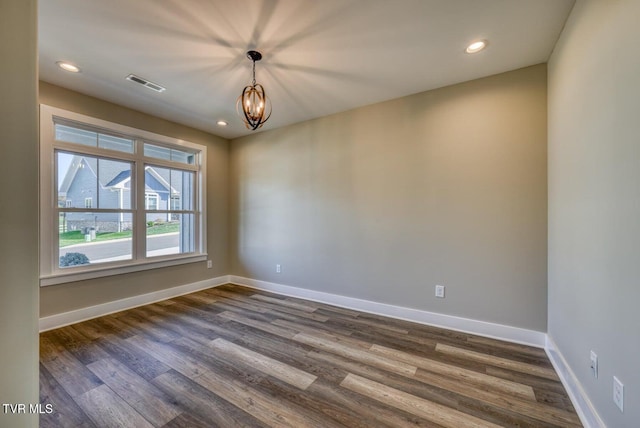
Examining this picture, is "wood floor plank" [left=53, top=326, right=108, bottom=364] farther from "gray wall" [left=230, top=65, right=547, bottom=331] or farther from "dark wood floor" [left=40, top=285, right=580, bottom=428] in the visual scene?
"gray wall" [left=230, top=65, right=547, bottom=331]

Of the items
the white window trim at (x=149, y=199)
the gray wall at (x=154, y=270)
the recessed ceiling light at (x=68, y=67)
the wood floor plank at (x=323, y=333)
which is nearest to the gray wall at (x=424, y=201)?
the wood floor plank at (x=323, y=333)

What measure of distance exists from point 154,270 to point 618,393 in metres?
4.51

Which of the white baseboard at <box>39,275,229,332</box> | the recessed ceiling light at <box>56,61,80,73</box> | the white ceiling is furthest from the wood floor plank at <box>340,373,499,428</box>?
the recessed ceiling light at <box>56,61,80,73</box>

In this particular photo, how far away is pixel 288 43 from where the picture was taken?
209cm

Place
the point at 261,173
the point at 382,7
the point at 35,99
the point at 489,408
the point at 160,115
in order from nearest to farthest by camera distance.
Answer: the point at 35,99 < the point at 489,408 < the point at 382,7 < the point at 160,115 < the point at 261,173

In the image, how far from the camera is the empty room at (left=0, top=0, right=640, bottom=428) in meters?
1.28

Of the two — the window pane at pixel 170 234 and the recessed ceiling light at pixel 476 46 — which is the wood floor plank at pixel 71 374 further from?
the recessed ceiling light at pixel 476 46

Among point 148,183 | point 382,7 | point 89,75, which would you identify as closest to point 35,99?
point 382,7

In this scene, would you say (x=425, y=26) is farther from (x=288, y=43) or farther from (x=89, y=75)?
(x=89, y=75)

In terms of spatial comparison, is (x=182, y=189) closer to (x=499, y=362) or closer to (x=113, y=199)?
(x=113, y=199)

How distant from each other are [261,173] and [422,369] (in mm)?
3443

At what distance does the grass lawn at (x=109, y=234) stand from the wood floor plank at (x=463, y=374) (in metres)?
3.38

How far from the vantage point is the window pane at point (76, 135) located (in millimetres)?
2863

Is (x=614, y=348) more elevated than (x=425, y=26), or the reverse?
(x=425, y=26)
